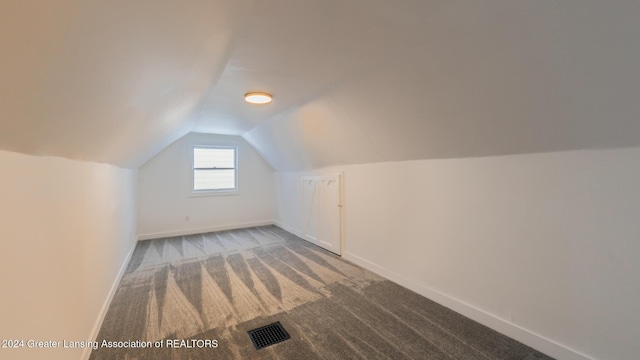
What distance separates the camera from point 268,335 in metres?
2.09

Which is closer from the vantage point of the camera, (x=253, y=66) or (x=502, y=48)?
(x=502, y=48)

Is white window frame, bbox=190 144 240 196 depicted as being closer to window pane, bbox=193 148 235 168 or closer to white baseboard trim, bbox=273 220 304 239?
window pane, bbox=193 148 235 168

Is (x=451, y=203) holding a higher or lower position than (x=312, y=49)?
lower

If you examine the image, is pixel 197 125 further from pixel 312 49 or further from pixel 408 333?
pixel 408 333

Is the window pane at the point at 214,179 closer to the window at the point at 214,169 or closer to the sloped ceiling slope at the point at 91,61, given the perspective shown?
the window at the point at 214,169

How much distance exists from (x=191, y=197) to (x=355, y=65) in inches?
192

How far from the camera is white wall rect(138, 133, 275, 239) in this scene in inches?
204

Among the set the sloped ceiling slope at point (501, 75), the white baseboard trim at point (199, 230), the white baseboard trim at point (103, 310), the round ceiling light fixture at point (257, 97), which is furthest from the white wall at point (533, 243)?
the white baseboard trim at point (199, 230)

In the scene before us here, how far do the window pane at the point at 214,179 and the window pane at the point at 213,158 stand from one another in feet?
0.47

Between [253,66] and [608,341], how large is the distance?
10.6 feet

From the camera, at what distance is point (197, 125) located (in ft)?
15.1

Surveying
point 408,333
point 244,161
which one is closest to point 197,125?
point 244,161

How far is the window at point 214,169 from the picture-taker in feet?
18.7

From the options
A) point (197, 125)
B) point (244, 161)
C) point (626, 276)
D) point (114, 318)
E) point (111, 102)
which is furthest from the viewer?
point (244, 161)
